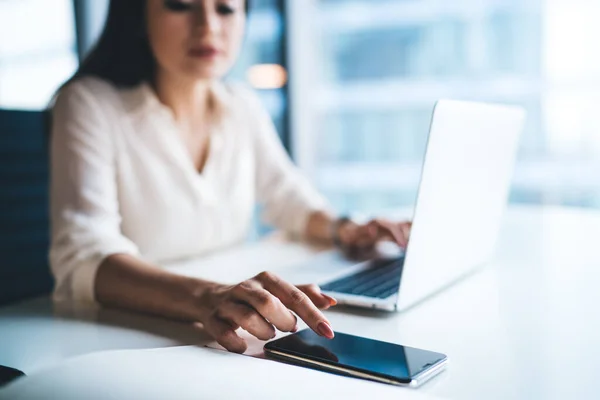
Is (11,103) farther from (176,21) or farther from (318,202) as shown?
(318,202)

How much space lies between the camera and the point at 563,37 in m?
4.30

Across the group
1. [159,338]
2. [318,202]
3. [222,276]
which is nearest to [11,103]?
[318,202]

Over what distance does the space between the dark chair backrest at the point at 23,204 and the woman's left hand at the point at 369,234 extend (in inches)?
26.9

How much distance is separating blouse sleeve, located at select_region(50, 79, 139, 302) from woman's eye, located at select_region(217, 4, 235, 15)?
30 centimetres

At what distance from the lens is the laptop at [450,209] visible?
0.71 m

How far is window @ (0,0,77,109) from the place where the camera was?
5.56 feet

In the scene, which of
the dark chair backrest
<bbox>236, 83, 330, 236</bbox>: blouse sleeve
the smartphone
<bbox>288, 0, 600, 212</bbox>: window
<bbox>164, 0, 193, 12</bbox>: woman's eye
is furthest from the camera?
<bbox>288, 0, 600, 212</bbox>: window

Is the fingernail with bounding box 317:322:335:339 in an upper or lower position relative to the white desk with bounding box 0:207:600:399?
upper

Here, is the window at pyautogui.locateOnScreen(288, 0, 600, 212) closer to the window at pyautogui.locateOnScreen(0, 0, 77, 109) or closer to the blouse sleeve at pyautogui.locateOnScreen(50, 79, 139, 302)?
the window at pyautogui.locateOnScreen(0, 0, 77, 109)

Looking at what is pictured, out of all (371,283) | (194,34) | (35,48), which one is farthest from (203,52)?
(35,48)

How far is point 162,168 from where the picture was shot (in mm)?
1247

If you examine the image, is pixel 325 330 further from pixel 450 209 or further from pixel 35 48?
pixel 35 48

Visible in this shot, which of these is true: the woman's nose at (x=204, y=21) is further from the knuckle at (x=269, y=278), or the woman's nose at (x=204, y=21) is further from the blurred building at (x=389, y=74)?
the knuckle at (x=269, y=278)

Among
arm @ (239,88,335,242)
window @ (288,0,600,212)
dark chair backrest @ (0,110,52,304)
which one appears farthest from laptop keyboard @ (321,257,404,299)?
window @ (288,0,600,212)
